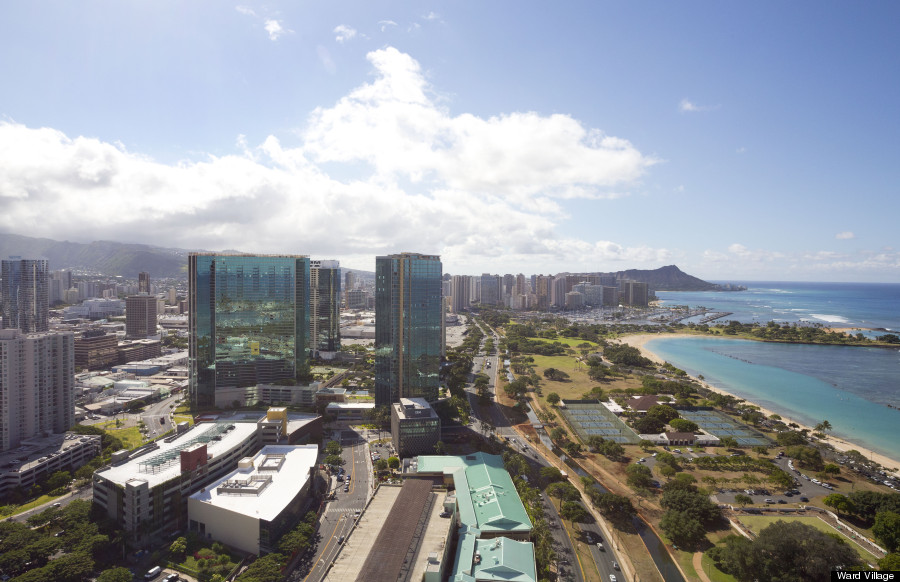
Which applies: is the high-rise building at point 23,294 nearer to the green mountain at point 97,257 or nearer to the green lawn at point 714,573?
the green lawn at point 714,573

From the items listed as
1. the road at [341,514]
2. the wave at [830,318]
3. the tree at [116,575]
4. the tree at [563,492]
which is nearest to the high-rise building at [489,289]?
the wave at [830,318]

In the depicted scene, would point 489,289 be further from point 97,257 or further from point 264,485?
point 97,257

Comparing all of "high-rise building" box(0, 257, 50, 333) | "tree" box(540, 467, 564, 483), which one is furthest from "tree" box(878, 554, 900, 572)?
"high-rise building" box(0, 257, 50, 333)

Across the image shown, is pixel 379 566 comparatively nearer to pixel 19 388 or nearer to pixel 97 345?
pixel 19 388

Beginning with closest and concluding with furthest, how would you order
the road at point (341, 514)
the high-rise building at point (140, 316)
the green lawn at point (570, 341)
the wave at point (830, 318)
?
the road at point (341, 514) → the high-rise building at point (140, 316) → the green lawn at point (570, 341) → the wave at point (830, 318)

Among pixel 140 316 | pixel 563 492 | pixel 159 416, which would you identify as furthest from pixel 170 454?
pixel 140 316

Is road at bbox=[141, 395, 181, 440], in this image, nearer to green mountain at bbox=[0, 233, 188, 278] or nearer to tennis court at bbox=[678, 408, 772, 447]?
tennis court at bbox=[678, 408, 772, 447]

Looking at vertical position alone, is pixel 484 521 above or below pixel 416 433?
below
